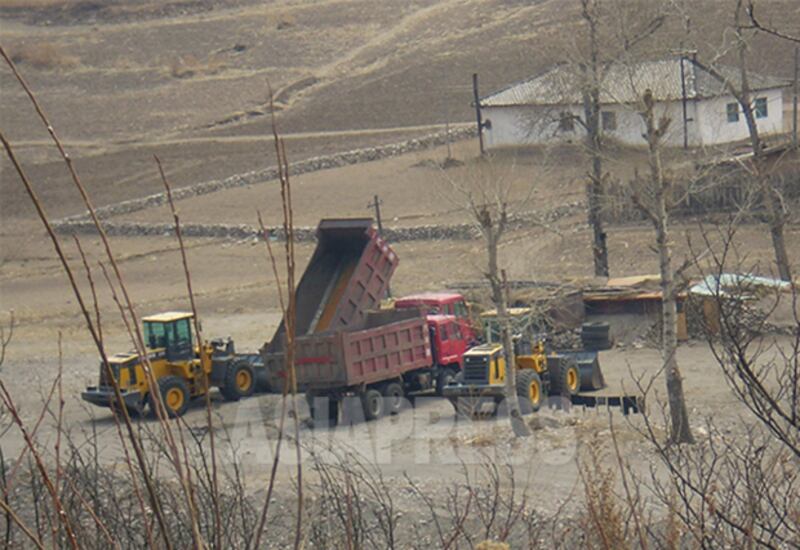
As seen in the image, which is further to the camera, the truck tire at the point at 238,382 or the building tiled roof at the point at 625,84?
the truck tire at the point at 238,382

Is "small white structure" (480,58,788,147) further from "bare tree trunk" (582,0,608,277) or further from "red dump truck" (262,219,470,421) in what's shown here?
"red dump truck" (262,219,470,421)

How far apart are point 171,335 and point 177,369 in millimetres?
600

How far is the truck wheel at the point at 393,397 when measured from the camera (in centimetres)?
2080

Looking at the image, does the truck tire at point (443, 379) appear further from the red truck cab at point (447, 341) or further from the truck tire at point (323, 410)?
the truck tire at point (323, 410)

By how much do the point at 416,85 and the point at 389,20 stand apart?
2056cm

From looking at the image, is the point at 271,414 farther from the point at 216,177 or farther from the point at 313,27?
the point at 313,27

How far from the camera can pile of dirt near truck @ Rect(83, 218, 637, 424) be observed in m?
20.2

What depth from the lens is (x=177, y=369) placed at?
22.0 meters

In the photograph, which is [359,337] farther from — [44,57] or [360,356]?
[44,57]

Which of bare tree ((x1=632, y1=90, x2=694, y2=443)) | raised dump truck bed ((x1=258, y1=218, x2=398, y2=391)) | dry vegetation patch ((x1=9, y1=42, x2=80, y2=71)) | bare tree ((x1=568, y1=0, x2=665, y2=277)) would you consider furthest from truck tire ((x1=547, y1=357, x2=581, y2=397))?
dry vegetation patch ((x1=9, y1=42, x2=80, y2=71))

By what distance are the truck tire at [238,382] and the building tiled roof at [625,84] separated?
300 inches

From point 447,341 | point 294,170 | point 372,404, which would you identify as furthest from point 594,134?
point 294,170

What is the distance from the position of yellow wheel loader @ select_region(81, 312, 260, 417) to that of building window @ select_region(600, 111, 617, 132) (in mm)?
15971

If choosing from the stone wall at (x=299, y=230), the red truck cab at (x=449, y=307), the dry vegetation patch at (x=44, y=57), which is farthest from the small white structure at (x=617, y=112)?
the dry vegetation patch at (x=44, y=57)
